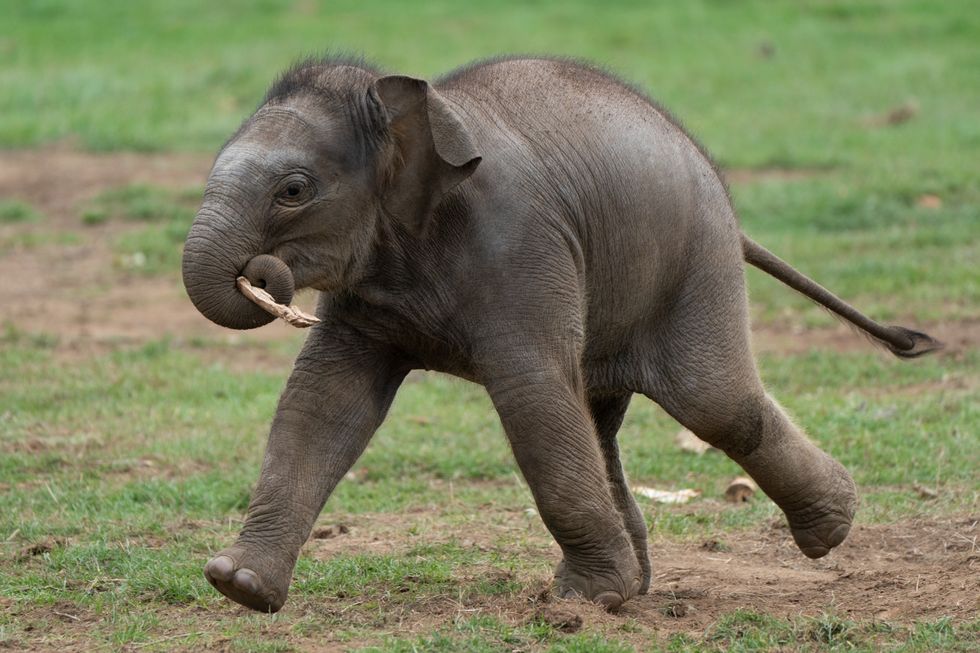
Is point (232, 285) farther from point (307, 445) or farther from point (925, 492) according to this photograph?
point (925, 492)

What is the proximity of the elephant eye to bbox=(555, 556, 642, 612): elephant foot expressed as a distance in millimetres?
1451

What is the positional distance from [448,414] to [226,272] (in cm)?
412

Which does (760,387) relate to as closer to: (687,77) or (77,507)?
(77,507)

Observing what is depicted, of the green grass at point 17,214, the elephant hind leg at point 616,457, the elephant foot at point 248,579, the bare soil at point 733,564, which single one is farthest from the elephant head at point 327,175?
the green grass at point 17,214

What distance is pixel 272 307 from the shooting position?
15.3ft

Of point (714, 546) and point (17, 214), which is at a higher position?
point (714, 546)

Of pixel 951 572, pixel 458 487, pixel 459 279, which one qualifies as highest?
pixel 459 279

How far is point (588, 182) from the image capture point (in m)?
5.37

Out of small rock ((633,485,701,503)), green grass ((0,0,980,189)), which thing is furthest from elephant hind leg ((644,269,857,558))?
green grass ((0,0,980,189))

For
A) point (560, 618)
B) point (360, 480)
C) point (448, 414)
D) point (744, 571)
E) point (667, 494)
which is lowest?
point (448, 414)

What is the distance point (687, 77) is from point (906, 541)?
1278cm

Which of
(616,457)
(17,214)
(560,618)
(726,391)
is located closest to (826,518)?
(726,391)

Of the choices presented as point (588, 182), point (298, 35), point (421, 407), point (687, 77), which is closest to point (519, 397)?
point (588, 182)

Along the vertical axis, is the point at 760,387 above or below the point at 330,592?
above
